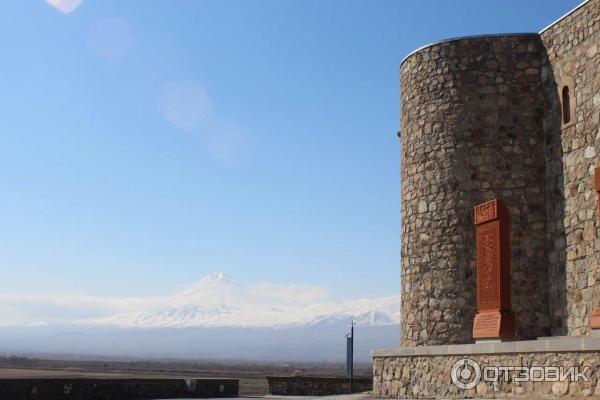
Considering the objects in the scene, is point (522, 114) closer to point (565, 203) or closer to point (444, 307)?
point (565, 203)

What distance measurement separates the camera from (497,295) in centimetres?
1300

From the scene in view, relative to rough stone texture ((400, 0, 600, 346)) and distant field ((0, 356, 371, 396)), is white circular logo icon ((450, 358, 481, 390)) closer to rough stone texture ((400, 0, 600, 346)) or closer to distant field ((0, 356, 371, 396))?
rough stone texture ((400, 0, 600, 346))

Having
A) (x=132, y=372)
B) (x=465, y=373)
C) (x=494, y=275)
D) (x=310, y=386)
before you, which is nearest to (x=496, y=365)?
(x=465, y=373)

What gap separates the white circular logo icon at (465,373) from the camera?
1223 cm

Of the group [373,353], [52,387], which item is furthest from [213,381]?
[373,353]

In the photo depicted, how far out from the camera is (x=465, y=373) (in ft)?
41.0

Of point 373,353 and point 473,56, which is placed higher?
point 473,56

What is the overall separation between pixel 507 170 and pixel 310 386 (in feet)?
47.7

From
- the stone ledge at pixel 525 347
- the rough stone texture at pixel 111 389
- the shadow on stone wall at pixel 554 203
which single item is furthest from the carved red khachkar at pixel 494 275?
the rough stone texture at pixel 111 389

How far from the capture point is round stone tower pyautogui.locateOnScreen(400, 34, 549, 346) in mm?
16266

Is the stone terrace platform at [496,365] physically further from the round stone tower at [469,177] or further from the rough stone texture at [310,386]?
the rough stone texture at [310,386]

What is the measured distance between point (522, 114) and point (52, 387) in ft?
53.1

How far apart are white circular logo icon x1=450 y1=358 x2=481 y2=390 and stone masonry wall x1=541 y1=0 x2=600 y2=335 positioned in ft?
11.5

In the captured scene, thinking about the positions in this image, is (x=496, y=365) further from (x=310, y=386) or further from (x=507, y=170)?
(x=310, y=386)
